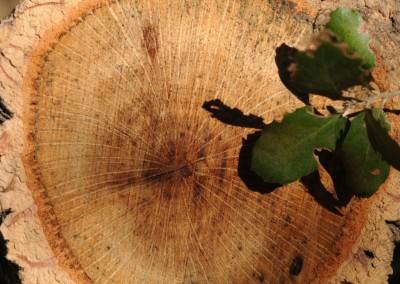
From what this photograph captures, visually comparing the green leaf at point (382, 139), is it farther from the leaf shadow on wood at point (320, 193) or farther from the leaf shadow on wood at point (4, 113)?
the leaf shadow on wood at point (4, 113)

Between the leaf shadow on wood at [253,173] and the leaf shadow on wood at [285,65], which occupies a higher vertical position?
the leaf shadow on wood at [285,65]

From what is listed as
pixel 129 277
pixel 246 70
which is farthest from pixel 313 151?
pixel 129 277

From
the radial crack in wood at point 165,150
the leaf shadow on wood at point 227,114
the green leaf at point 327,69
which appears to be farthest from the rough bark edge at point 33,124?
the green leaf at point 327,69

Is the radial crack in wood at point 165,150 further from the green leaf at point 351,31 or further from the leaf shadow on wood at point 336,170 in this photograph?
the green leaf at point 351,31

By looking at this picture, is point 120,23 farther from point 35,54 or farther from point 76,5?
point 35,54

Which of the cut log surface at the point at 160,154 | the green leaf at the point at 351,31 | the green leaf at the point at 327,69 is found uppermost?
the green leaf at the point at 351,31

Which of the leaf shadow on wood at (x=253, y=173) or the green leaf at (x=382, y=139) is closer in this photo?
the green leaf at (x=382, y=139)

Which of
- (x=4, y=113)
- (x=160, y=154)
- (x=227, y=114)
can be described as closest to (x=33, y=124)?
(x=4, y=113)

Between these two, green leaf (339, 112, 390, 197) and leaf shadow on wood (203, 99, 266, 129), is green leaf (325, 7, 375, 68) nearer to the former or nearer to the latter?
green leaf (339, 112, 390, 197)

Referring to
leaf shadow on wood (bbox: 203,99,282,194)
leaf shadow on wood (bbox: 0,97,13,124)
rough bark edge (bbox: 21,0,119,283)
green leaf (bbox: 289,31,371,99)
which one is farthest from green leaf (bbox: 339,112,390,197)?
leaf shadow on wood (bbox: 0,97,13,124)
